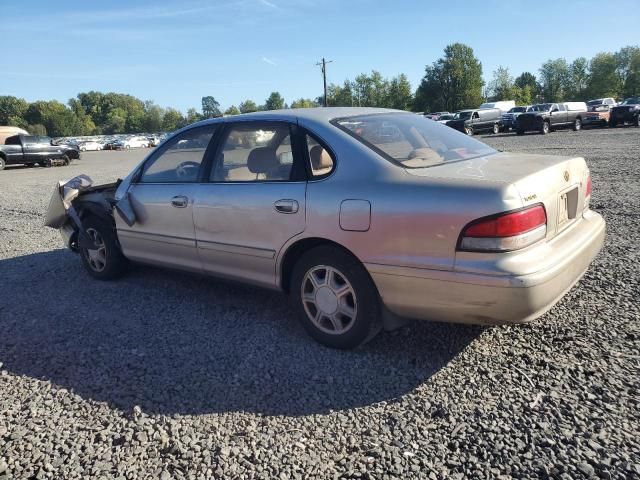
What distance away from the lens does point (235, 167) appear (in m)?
3.86

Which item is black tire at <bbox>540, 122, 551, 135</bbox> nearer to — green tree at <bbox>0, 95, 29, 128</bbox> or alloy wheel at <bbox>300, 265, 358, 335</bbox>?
alloy wheel at <bbox>300, 265, 358, 335</bbox>

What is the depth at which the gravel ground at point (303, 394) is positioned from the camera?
2.28 metres

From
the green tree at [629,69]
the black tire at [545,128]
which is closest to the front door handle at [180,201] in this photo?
the black tire at [545,128]

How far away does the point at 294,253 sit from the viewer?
345 cm

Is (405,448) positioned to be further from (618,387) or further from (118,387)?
(118,387)

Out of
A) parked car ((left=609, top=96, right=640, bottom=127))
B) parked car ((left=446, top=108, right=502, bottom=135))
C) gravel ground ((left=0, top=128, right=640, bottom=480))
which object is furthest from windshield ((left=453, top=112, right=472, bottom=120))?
gravel ground ((left=0, top=128, right=640, bottom=480))

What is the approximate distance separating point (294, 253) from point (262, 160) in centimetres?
76

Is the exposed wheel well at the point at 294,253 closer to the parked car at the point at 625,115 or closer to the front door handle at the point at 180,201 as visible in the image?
the front door handle at the point at 180,201

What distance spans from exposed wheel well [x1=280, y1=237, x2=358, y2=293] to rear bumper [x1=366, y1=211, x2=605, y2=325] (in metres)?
0.37

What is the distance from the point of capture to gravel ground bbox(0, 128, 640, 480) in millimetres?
2281

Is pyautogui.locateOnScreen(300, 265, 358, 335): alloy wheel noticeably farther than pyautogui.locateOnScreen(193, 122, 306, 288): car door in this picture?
No

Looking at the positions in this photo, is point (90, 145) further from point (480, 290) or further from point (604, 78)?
point (604, 78)

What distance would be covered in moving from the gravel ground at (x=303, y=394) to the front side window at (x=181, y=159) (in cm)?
109

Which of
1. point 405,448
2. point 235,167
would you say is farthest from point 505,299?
point 235,167
